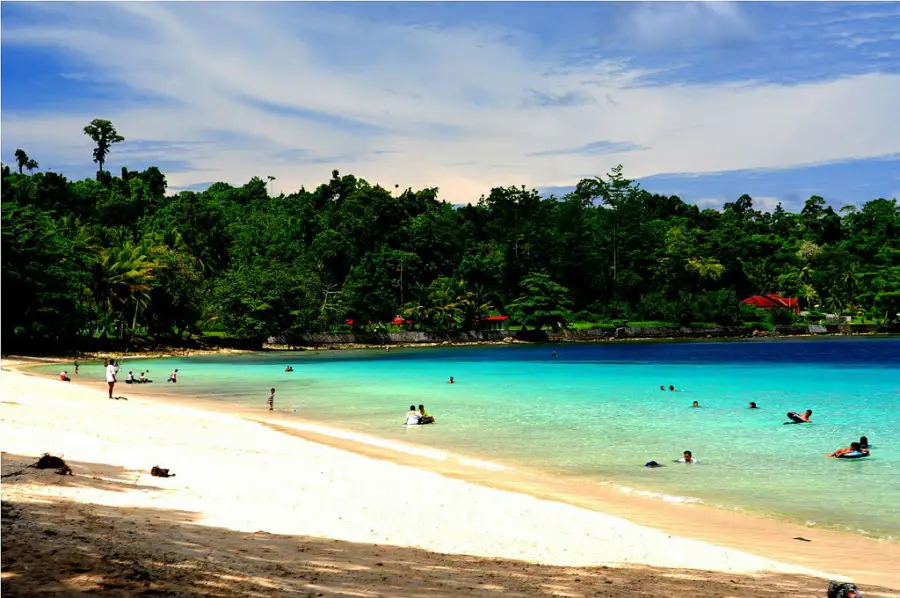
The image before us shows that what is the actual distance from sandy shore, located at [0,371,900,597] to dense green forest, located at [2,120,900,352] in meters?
51.4

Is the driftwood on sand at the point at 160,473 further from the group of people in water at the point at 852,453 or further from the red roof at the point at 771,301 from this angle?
the red roof at the point at 771,301

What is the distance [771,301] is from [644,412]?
327ft

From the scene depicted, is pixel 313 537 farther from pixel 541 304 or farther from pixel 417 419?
pixel 541 304

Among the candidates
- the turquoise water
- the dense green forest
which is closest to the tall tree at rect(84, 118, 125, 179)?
the dense green forest

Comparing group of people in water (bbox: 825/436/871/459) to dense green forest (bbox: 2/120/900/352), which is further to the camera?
dense green forest (bbox: 2/120/900/352)

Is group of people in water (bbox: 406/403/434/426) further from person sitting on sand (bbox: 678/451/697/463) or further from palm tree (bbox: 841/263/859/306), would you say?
palm tree (bbox: 841/263/859/306)

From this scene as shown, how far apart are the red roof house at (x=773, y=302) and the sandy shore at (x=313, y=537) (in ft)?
381

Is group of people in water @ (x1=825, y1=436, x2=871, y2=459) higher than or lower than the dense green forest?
lower

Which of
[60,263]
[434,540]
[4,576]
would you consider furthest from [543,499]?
[60,263]

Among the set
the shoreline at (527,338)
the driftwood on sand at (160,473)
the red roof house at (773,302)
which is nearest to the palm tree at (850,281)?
the shoreline at (527,338)

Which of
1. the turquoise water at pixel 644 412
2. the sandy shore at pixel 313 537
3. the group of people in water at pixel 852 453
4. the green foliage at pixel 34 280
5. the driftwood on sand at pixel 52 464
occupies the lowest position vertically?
the turquoise water at pixel 644 412

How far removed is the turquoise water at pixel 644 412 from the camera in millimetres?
18016

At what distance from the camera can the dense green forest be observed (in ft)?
245

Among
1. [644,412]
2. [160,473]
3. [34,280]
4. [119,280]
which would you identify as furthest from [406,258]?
[160,473]
